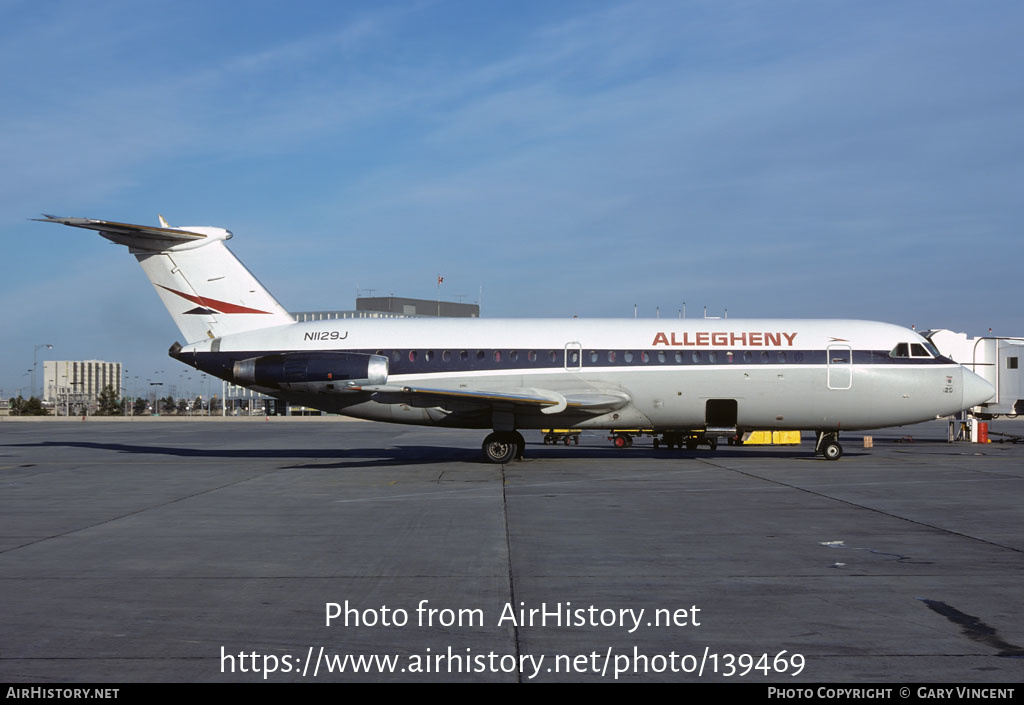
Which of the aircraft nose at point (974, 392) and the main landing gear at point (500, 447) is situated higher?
the aircraft nose at point (974, 392)

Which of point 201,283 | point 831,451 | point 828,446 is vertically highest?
point 201,283

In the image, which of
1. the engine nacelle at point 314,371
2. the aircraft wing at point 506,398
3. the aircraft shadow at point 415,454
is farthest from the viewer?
the aircraft shadow at point 415,454

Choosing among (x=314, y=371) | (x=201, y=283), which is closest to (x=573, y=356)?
(x=314, y=371)

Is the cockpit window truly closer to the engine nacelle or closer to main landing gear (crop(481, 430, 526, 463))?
main landing gear (crop(481, 430, 526, 463))

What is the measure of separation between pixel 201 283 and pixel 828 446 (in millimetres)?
19083

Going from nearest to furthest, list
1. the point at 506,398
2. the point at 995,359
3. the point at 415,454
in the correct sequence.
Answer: the point at 506,398
the point at 415,454
the point at 995,359

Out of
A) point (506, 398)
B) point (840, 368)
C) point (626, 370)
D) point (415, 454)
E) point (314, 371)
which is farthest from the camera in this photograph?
point (415, 454)

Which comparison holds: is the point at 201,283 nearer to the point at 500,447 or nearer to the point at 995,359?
the point at 500,447

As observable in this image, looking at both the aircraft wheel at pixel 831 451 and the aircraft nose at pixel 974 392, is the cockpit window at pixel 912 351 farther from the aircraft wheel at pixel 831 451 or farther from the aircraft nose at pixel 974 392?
the aircraft wheel at pixel 831 451

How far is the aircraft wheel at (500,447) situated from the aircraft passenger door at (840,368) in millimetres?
9061

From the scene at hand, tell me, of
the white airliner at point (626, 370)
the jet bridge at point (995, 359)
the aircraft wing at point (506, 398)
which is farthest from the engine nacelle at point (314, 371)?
the jet bridge at point (995, 359)

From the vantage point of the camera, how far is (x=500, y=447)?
944 inches

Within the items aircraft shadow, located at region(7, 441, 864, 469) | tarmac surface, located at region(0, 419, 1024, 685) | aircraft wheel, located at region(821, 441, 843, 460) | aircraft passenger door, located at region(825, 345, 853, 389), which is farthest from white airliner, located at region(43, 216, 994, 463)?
tarmac surface, located at region(0, 419, 1024, 685)

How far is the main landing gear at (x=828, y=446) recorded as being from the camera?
25.2 meters
